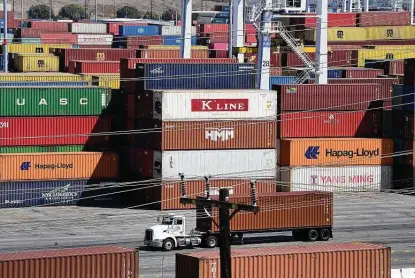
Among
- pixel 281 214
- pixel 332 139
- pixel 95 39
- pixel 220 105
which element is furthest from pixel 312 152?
pixel 95 39

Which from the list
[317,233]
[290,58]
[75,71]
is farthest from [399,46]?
[317,233]

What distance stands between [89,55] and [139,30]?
148ft

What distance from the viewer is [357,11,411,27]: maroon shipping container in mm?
129875

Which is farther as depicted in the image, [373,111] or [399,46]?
[399,46]

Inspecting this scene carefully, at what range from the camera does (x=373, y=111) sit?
8094cm

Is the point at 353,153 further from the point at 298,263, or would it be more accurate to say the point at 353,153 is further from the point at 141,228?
the point at 298,263

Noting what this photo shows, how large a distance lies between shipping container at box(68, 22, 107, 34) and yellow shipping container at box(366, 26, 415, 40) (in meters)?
42.3

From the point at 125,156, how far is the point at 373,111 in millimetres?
16702

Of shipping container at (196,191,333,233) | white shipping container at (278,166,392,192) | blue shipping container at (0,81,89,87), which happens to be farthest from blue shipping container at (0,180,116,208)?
shipping container at (196,191,333,233)

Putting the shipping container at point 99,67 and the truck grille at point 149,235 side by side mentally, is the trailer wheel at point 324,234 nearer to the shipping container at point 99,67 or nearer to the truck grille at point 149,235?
the truck grille at point 149,235

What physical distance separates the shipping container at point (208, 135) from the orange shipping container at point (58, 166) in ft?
8.14

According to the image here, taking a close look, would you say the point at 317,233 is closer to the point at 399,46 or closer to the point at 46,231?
the point at 46,231

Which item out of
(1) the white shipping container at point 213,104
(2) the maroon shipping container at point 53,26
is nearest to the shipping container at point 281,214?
(1) the white shipping container at point 213,104

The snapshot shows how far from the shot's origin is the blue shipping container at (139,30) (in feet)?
488
